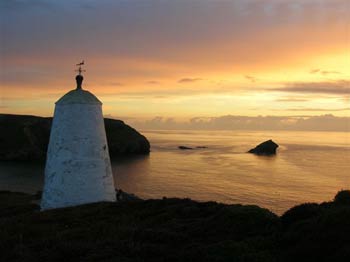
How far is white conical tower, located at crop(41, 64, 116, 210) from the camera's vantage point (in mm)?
21281

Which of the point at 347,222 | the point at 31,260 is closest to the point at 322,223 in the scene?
the point at 347,222

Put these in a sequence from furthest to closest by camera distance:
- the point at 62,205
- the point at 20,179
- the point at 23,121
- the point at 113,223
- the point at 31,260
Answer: the point at 23,121
the point at 20,179
the point at 62,205
the point at 113,223
the point at 31,260

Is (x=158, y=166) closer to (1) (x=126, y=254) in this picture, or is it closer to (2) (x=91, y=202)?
(2) (x=91, y=202)

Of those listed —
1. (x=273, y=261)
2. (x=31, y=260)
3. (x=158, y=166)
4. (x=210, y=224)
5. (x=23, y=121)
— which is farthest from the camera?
(x=23, y=121)

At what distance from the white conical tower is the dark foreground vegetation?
198 inches

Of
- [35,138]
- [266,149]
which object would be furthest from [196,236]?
[266,149]

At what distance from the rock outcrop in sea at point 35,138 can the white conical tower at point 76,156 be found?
95246 millimetres

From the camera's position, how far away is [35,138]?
12800 cm

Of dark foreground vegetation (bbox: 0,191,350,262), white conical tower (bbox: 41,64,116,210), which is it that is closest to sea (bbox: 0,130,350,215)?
white conical tower (bbox: 41,64,116,210)

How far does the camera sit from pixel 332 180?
243ft

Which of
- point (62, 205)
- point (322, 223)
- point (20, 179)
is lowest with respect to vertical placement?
point (20, 179)

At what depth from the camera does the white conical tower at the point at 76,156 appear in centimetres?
2128

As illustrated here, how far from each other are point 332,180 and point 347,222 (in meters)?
70.3

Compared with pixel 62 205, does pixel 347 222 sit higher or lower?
higher
